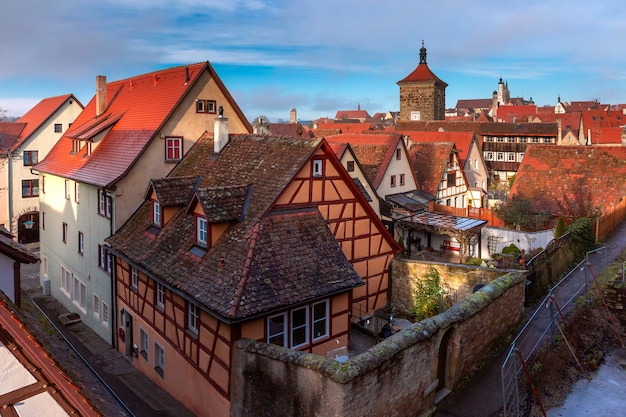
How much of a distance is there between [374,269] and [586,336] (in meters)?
7.13

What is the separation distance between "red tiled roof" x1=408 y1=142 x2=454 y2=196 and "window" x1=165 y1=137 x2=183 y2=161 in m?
17.8

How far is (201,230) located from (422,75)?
62.6 m

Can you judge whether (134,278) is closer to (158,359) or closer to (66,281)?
(158,359)

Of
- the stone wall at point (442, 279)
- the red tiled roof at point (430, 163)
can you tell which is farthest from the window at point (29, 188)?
the stone wall at point (442, 279)

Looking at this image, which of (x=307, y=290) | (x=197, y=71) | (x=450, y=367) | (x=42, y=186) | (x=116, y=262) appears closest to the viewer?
(x=450, y=367)

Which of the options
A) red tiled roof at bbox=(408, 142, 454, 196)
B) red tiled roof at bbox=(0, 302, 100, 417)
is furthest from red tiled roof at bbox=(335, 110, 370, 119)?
red tiled roof at bbox=(0, 302, 100, 417)

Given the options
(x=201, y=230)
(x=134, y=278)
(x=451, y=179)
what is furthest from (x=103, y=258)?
(x=451, y=179)

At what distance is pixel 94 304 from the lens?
22.4 meters

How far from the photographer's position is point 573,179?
29156 mm

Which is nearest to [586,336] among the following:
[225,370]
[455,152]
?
[225,370]

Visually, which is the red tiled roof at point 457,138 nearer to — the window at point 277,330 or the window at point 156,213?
the window at point 156,213

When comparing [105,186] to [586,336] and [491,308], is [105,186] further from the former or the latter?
[586,336]

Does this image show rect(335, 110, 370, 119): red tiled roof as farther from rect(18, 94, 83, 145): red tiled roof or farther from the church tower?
rect(18, 94, 83, 145): red tiled roof

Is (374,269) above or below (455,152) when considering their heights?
below
